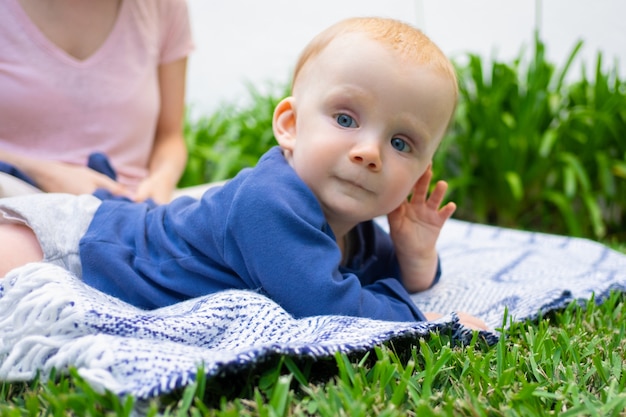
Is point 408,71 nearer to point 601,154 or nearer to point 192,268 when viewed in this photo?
point 192,268

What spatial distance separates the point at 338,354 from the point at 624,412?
412mm

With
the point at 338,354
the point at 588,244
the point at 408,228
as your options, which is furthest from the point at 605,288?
the point at 338,354

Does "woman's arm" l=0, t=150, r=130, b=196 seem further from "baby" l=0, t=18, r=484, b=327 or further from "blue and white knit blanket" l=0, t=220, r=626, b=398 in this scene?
"blue and white knit blanket" l=0, t=220, r=626, b=398

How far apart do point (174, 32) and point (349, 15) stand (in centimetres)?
243

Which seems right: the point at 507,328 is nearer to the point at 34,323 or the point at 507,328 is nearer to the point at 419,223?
the point at 419,223

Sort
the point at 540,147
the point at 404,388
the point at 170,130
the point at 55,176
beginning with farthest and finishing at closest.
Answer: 1. the point at 540,147
2. the point at 170,130
3. the point at 55,176
4. the point at 404,388

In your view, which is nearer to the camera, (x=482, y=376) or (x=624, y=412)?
(x=624, y=412)

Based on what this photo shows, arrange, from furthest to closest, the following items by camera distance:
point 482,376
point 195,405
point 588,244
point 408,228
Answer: point 588,244 → point 408,228 → point 482,376 → point 195,405

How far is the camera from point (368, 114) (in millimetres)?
1305

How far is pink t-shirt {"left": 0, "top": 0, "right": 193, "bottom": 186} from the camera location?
1.80m

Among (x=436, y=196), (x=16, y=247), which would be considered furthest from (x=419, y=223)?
(x=16, y=247)

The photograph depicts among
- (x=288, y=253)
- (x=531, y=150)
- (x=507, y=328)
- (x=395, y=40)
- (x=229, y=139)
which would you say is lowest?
(x=229, y=139)

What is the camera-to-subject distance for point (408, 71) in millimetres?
1300

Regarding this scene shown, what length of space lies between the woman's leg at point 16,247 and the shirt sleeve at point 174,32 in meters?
1.08
